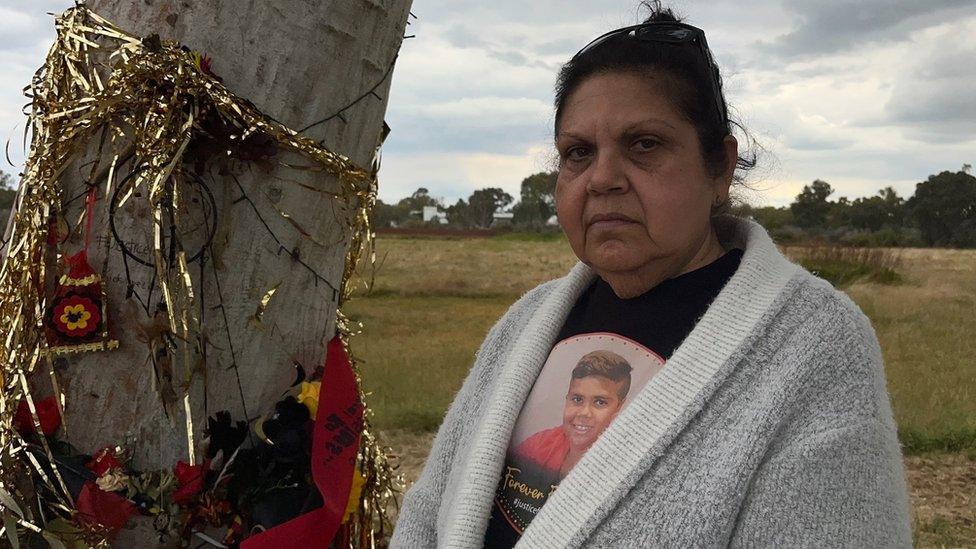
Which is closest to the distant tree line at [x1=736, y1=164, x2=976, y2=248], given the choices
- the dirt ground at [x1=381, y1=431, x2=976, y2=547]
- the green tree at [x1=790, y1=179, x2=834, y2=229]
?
the green tree at [x1=790, y1=179, x2=834, y2=229]

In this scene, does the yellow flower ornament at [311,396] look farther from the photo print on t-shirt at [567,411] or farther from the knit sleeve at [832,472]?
the knit sleeve at [832,472]

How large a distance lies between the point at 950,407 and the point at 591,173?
581cm

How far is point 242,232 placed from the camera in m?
1.73

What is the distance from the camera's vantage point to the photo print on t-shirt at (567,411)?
161cm

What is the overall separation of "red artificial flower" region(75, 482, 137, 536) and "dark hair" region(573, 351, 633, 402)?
1014mm

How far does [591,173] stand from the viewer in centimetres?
162

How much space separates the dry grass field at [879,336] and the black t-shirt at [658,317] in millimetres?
704

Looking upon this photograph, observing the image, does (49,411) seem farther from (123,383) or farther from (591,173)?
(591,173)

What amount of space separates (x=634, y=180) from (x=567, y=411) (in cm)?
50

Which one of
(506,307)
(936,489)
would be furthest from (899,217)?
(936,489)

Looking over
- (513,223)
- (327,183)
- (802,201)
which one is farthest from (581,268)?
(513,223)

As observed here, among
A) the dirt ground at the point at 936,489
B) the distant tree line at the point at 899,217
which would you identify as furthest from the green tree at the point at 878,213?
the dirt ground at the point at 936,489

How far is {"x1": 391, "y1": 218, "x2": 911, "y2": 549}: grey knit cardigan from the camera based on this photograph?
1.30 metres

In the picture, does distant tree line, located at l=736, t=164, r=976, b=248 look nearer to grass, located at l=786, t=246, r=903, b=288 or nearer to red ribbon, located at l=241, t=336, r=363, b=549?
grass, located at l=786, t=246, r=903, b=288
